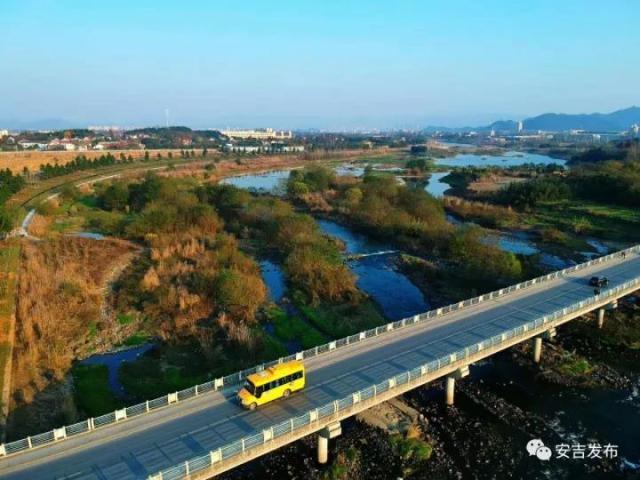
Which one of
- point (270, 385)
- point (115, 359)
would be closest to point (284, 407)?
point (270, 385)

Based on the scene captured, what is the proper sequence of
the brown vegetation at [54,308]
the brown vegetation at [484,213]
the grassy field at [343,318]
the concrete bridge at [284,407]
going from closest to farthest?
the concrete bridge at [284,407], the brown vegetation at [54,308], the grassy field at [343,318], the brown vegetation at [484,213]

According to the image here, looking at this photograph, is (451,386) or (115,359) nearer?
(451,386)

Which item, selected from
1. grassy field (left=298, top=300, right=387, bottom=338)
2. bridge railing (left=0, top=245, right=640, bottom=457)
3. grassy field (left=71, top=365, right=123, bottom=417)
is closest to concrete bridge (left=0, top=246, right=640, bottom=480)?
bridge railing (left=0, top=245, right=640, bottom=457)

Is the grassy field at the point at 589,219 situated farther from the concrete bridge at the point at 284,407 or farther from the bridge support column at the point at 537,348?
the bridge support column at the point at 537,348

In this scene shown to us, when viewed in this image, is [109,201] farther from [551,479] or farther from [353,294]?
[551,479]

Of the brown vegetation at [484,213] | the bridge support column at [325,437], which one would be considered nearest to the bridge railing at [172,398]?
the bridge support column at [325,437]

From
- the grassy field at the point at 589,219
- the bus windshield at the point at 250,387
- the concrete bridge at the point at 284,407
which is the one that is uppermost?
the bus windshield at the point at 250,387

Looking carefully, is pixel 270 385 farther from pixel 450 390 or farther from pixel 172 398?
pixel 450 390
